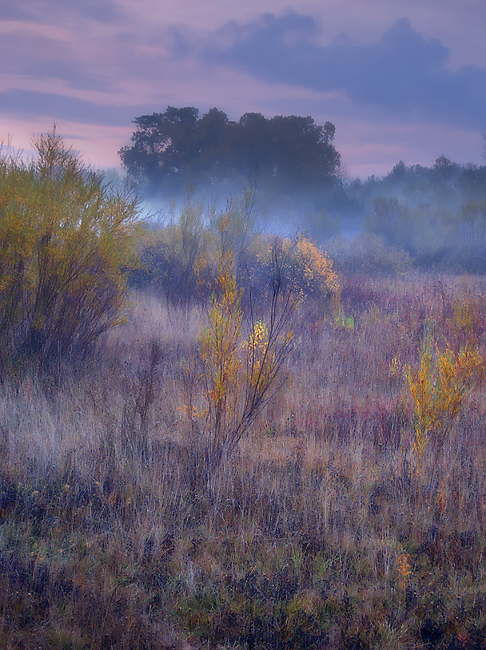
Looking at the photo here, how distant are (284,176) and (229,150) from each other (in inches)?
160

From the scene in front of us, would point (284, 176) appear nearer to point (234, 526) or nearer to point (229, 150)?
point (229, 150)

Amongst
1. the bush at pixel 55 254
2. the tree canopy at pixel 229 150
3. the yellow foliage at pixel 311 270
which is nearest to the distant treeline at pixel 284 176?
the tree canopy at pixel 229 150

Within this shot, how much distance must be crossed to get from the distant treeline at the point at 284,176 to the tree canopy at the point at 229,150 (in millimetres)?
64

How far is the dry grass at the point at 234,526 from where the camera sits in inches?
90.8

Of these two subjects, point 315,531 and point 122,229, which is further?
point 122,229

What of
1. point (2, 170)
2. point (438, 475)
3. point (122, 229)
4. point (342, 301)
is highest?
point (2, 170)

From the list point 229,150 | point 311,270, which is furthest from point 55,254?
point 229,150

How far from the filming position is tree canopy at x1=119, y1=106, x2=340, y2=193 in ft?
98.4

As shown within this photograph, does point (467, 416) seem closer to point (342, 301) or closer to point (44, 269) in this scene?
point (44, 269)

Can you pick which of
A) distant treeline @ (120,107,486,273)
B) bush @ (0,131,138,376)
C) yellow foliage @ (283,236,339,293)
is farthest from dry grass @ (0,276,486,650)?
distant treeline @ (120,107,486,273)

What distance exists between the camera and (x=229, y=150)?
2975cm

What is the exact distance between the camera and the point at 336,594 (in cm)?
250

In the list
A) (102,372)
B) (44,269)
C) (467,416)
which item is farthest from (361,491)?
(44,269)

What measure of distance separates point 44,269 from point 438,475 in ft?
15.8
